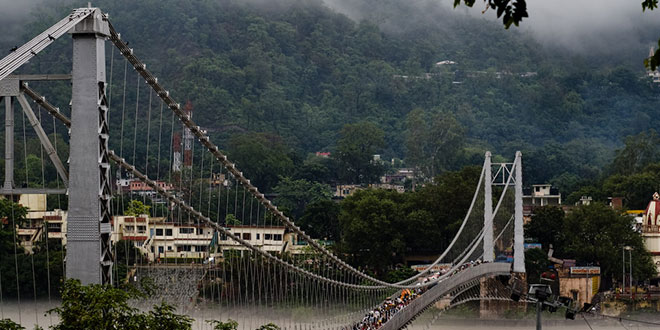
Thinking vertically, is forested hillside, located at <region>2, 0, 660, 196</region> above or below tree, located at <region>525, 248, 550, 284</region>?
above

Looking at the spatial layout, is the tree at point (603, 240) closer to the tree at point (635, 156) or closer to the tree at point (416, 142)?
the tree at point (635, 156)

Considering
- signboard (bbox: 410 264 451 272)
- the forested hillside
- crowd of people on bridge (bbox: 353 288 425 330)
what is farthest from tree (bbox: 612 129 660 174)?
crowd of people on bridge (bbox: 353 288 425 330)

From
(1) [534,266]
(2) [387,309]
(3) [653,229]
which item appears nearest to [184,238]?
(2) [387,309]

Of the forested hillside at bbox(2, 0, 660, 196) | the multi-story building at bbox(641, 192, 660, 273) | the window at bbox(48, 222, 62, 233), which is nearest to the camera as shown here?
the window at bbox(48, 222, 62, 233)

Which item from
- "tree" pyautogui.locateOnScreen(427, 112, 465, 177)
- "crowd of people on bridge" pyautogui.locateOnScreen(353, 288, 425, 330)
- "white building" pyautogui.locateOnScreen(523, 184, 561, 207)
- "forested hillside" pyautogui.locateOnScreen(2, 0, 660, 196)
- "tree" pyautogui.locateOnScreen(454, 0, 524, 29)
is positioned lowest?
"crowd of people on bridge" pyautogui.locateOnScreen(353, 288, 425, 330)

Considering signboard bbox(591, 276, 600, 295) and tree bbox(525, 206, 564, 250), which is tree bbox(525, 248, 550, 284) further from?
tree bbox(525, 206, 564, 250)

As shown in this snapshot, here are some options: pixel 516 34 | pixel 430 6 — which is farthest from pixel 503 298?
pixel 430 6
